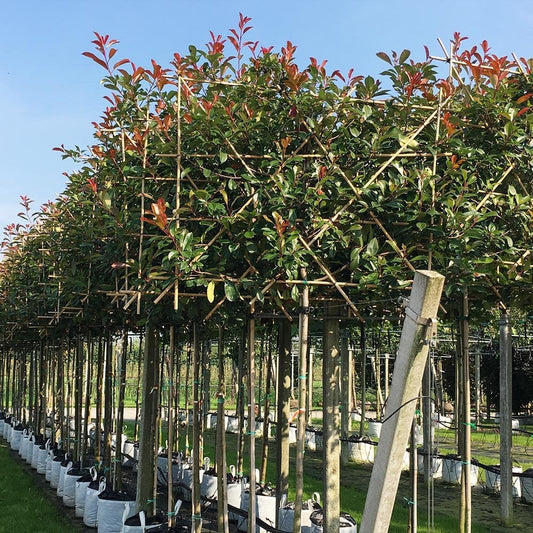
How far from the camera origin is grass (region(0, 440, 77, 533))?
828 cm

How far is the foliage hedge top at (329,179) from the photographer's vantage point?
4492 millimetres

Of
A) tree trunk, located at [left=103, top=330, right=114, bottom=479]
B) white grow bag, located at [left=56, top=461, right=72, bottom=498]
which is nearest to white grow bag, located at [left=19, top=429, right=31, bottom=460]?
white grow bag, located at [left=56, top=461, right=72, bottom=498]

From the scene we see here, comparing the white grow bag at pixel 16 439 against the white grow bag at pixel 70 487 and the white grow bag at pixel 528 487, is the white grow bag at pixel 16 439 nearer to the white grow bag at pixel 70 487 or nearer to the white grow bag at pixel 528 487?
the white grow bag at pixel 70 487

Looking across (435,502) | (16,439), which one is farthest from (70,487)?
(16,439)

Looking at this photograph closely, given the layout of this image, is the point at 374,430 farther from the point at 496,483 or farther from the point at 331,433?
the point at 331,433

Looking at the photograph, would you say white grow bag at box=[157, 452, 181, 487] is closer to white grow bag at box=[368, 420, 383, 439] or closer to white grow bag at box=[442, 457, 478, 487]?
white grow bag at box=[442, 457, 478, 487]

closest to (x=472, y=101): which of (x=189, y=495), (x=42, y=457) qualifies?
(x=189, y=495)

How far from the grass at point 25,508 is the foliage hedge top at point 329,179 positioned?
4896 mm

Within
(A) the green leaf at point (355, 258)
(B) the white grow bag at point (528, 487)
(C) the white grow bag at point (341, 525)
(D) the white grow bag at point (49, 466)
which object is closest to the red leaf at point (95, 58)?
(A) the green leaf at point (355, 258)

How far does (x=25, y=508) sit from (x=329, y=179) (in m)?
7.32

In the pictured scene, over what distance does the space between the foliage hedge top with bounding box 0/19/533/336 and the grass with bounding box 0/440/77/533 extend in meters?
4.90

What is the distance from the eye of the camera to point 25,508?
9.35 metres

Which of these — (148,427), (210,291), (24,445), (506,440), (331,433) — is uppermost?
(210,291)

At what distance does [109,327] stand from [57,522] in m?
2.64
